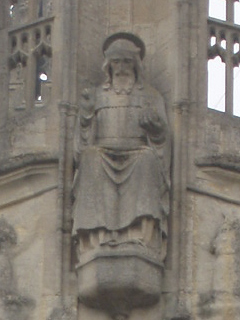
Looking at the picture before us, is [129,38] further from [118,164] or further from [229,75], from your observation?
[118,164]

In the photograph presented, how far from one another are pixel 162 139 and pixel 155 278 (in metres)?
1.26

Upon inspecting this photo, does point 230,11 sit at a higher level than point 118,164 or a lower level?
higher

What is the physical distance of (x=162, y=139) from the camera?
2298 cm

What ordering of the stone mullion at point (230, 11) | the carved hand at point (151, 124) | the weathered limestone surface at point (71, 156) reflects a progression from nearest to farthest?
the weathered limestone surface at point (71, 156)
the carved hand at point (151, 124)
the stone mullion at point (230, 11)

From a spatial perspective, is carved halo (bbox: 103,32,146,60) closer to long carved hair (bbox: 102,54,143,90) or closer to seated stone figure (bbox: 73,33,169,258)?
seated stone figure (bbox: 73,33,169,258)

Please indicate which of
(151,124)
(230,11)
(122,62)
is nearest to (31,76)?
(122,62)

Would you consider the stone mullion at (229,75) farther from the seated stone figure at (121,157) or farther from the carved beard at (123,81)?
the carved beard at (123,81)

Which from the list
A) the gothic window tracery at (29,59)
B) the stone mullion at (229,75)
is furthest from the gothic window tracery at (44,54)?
the stone mullion at (229,75)

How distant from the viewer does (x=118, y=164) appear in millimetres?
22750

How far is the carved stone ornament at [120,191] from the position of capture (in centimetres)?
2241

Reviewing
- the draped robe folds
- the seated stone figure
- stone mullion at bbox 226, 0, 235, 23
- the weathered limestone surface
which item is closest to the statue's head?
the seated stone figure

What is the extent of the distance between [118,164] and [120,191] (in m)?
0.24

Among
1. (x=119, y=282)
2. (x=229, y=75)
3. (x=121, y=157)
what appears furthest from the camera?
(x=229, y=75)

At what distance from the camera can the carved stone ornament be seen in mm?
22406
